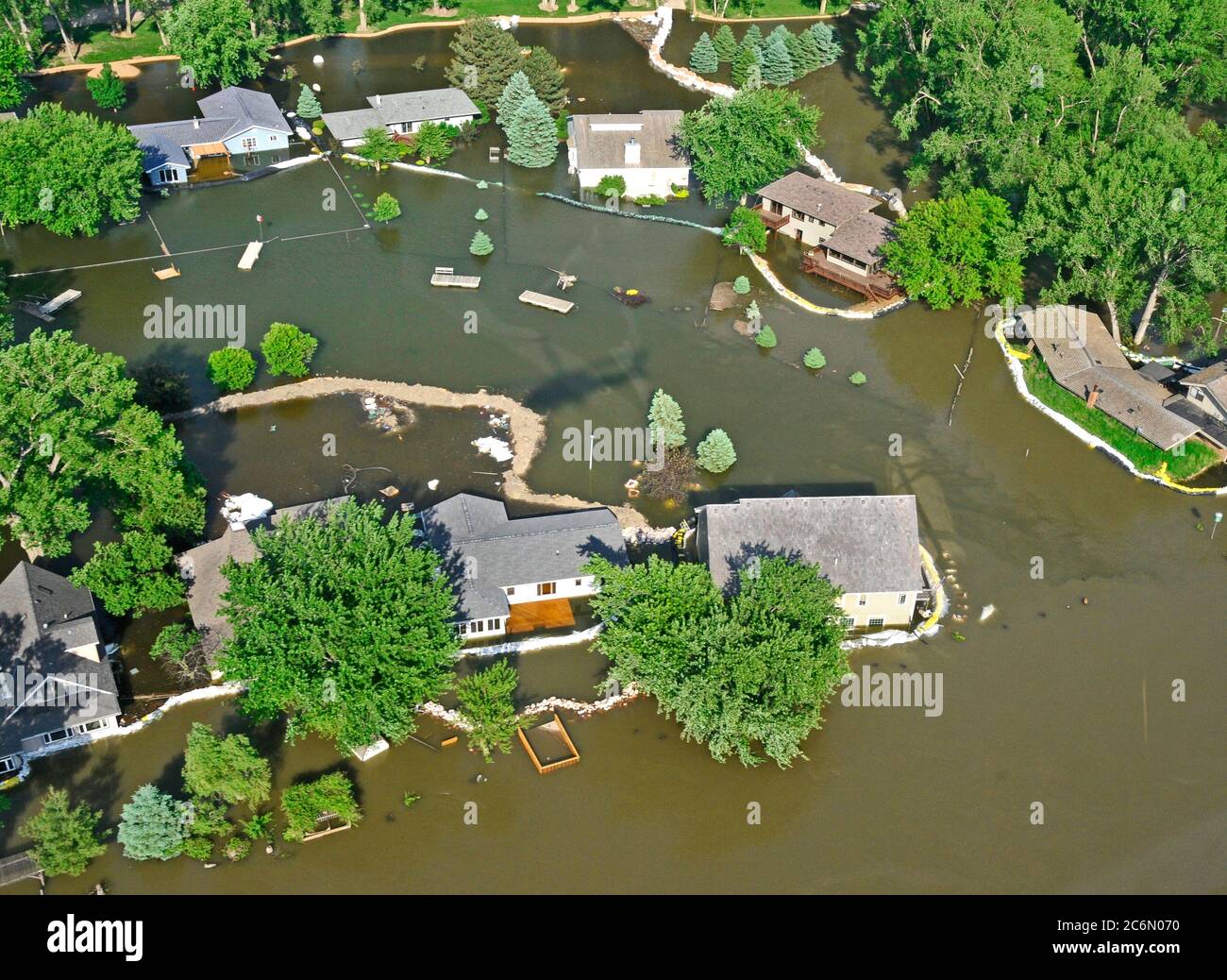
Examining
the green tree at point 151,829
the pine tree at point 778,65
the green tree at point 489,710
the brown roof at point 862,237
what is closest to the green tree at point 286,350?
the green tree at point 489,710

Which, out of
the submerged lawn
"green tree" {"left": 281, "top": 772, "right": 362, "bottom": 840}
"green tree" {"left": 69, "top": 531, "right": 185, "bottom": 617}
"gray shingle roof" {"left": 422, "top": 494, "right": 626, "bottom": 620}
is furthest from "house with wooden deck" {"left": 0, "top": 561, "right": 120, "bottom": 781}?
the submerged lawn

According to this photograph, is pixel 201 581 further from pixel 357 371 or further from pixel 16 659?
pixel 357 371

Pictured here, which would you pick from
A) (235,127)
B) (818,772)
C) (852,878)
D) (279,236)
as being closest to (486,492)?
(818,772)

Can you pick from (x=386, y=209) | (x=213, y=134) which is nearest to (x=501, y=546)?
(x=386, y=209)

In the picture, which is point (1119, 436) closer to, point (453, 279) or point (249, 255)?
point (453, 279)

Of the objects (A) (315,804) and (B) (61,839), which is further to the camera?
(A) (315,804)

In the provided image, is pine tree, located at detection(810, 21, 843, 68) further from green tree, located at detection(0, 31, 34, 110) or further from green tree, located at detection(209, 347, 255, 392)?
green tree, located at detection(0, 31, 34, 110)

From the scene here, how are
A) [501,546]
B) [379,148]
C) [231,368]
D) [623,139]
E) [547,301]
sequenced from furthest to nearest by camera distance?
[379,148] < [623,139] < [547,301] < [231,368] < [501,546]
